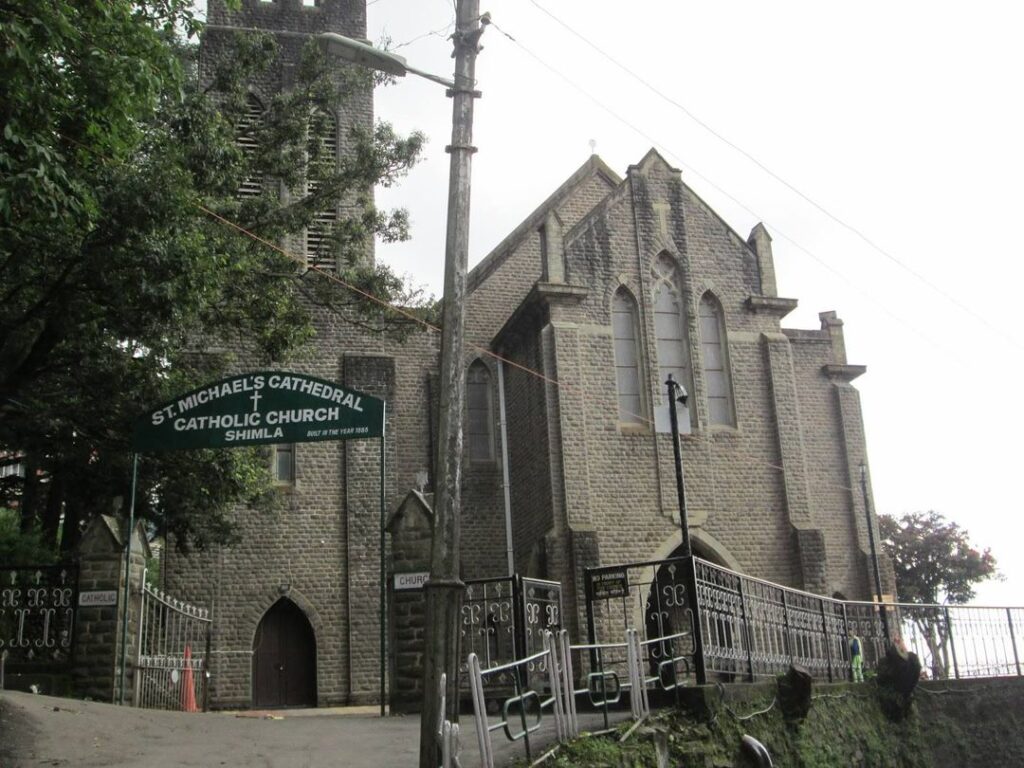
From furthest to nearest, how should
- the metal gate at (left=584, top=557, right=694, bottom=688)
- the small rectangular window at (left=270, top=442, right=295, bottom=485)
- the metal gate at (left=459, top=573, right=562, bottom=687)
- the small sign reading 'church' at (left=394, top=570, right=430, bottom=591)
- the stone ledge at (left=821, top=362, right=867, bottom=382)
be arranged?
the stone ledge at (left=821, top=362, right=867, bottom=382), the small rectangular window at (left=270, top=442, right=295, bottom=485), the small sign reading 'church' at (left=394, top=570, right=430, bottom=591), the metal gate at (left=459, top=573, right=562, bottom=687), the metal gate at (left=584, top=557, right=694, bottom=688)

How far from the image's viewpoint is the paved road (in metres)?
9.54

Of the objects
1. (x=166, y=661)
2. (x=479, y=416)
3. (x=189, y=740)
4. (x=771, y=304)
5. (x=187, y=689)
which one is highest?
(x=771, y=304)

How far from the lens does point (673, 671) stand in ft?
37.3

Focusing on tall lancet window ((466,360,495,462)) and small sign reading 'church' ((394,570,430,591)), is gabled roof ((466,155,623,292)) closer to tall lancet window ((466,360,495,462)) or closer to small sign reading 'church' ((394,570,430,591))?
tall lancet window ((466,360,495,462))

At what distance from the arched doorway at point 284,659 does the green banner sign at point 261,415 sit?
33.5ft

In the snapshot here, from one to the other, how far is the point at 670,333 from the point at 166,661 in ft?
41.4

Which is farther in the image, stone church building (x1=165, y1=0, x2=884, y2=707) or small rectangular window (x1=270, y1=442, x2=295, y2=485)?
small rectangular window (x1=270, y1=442, x2=295, y2=485)

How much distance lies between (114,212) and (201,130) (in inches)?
161

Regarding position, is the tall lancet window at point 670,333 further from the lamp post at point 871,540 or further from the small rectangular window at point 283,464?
the small rectangular window at point 283,464

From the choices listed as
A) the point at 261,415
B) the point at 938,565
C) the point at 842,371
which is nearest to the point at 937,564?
the point at 938,565

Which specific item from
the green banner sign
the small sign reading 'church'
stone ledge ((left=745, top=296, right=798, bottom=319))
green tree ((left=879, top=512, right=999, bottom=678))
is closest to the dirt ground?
the small sign reading 'church'

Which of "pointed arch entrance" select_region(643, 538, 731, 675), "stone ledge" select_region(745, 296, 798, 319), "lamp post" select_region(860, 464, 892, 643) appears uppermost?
"stone ledge" select_region(745, 296, 798, 319)

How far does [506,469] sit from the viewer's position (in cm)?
2500

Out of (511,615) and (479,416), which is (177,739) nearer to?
(511,615)
